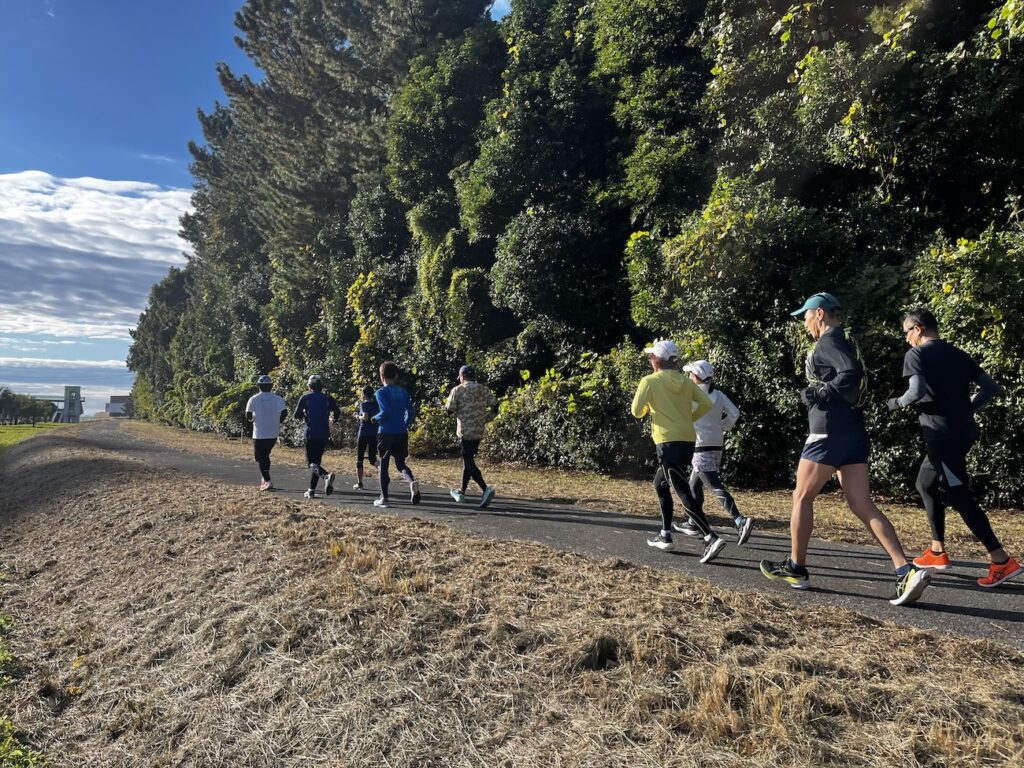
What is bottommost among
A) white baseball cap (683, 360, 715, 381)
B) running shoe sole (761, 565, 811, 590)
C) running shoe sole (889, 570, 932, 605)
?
running shoe sole (761, 565, 811, 590)

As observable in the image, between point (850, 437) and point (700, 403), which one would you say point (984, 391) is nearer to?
point (850, 437)

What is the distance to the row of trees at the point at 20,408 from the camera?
89688 millimetres

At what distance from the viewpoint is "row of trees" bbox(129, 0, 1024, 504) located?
34.4ft

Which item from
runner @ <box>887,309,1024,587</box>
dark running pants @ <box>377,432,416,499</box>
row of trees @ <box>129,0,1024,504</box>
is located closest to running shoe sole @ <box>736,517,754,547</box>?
runner @ <box>887,309,1024,587</box>

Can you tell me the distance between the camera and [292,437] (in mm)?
26375

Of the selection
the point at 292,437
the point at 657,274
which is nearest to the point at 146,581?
the point at 657,274

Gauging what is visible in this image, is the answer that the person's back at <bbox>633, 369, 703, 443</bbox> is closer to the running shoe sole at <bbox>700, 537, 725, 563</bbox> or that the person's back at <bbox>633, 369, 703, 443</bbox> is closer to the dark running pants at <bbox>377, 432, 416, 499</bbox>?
the running shoe sole at <bbox>700, 537, 725, 563</bbox>

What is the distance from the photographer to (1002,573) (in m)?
4.69

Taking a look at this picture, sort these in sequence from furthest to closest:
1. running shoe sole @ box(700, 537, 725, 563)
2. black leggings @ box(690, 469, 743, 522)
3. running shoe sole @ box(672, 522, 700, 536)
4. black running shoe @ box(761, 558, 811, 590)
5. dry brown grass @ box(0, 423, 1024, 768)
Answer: running shoe sole @ box(672, 522, 700, 536)
black leggings @ box(690, 469, 743, 522)
running shoe sole @ box(700, 537, 725, 563)
black running shoe @ box(761, 558, 811, 590)
dry brown grass @ box(0, 423, 1024, 768)

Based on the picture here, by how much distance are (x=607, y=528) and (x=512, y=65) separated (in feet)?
55.5

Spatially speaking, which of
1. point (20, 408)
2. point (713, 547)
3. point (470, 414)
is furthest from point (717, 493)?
point (20, 408)

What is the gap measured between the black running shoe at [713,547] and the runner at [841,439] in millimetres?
1055

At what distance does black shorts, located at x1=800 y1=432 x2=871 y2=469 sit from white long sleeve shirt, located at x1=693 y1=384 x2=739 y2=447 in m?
2.22

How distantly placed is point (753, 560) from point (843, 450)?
1.86m
